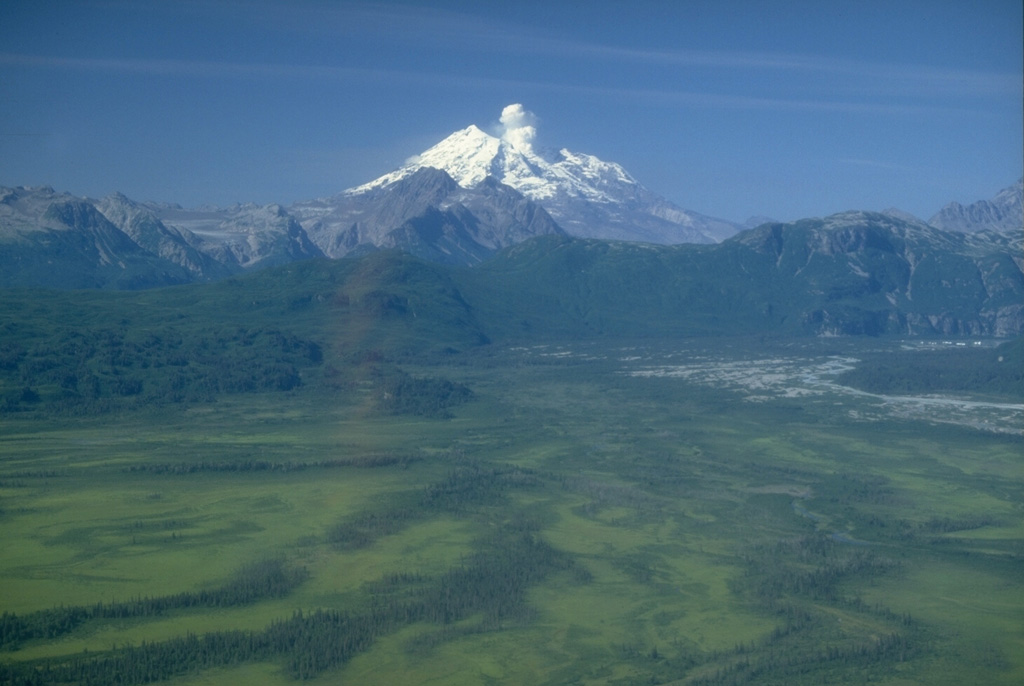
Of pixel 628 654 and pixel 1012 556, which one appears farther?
pixel 1012 556

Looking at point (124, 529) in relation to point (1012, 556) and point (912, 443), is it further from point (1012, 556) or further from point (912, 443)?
point (912, 443)

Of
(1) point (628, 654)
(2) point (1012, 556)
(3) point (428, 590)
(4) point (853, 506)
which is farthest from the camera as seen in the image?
(4) point (853, 506)

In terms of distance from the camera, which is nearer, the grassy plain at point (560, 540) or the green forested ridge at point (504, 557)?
the green forested ridge at point (504, 557)

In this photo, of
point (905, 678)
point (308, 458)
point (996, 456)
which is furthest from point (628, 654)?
point (996, 456)

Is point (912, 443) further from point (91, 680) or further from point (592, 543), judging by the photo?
point (91, 680)

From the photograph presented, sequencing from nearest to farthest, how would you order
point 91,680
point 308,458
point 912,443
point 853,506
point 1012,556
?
1. point 91,680
2. point 1012,556
3. point 853,506
4. point 308,458
5. point 912,443

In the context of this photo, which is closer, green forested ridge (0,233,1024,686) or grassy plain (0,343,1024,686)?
green forested ridge (0,233,1024,686)

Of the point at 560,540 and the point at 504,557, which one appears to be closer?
the point at 504,557
